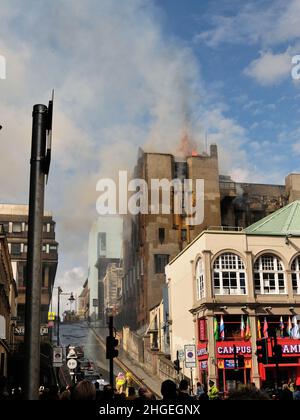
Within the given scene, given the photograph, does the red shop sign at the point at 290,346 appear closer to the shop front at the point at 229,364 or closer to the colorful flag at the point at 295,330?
the colorful flag at the point at 295,330

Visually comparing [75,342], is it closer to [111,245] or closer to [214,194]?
[214,194]

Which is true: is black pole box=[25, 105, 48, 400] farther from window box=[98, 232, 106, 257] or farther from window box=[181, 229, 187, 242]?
window box=[98, 232, 106, 257]

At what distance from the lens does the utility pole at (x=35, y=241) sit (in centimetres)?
539

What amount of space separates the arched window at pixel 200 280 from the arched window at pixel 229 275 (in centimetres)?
120

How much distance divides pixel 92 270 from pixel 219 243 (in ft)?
372

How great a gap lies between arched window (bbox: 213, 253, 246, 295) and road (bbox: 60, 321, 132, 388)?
16.2 metres

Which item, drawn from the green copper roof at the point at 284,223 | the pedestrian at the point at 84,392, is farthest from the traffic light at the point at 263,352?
the green copper roof at the point at 284,223

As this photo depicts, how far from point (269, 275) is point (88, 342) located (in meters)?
41.5

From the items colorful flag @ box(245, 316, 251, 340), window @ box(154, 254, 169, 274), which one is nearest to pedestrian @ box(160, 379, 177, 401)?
colorful flag @ box(245, 316, 251, 340)

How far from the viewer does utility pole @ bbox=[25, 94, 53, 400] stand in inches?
212

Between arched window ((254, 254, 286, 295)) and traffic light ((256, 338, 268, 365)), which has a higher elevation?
arched window ((254, 254, 286, 295))

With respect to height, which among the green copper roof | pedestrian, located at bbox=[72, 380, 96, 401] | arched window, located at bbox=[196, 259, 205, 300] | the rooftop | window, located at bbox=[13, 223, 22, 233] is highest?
the rooftop

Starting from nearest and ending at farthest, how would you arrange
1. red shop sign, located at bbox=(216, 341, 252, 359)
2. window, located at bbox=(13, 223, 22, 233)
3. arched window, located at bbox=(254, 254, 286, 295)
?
red shop sign, located at bbox=(216, 341, 252, 359), arched window, located at bbox=(254, 254, 286, 295), window, located at bbox=(13, 223, 22, 233)

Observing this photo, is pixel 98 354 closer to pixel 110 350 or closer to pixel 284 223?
pixel 284 223
